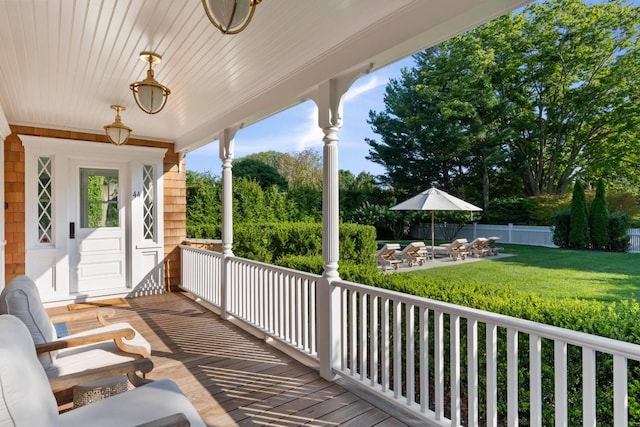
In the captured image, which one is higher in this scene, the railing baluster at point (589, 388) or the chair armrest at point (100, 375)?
the railing baluster at point (589, 388)

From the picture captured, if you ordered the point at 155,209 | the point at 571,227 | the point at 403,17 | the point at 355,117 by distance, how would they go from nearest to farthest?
the point at 403,17 < the point at 155,209 < the point at 571,227 < the point at 355,117

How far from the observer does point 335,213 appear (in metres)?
3.12

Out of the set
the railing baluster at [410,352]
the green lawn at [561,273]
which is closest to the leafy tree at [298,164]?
the green lawn at [561,273]

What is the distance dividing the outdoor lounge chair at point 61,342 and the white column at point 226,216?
2171 millimetres

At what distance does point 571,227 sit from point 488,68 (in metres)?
9.48

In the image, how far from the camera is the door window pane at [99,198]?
5.90m

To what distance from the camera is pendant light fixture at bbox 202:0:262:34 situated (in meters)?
1.64

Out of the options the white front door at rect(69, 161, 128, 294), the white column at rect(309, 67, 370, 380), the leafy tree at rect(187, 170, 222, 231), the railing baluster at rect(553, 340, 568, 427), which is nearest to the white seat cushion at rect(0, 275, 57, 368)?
the white column at rect(309, 67, 370, 380)

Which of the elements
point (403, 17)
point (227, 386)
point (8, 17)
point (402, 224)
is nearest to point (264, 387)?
point (227, 386)

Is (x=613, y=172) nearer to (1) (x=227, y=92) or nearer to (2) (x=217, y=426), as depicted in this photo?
(1) (x=227, y=92)

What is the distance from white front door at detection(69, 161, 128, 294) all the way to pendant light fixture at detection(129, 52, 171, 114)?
3518mm

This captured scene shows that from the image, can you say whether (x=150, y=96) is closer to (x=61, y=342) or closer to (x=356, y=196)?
(x=61, y=342)

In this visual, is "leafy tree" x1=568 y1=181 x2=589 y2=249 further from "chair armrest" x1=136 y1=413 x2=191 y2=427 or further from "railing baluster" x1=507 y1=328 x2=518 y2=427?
"chair armrest" x1=136 y1=413 x2=191 y2=427

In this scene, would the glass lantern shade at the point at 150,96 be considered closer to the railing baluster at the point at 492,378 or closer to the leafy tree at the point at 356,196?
the railing baluster at the point at 492,378
